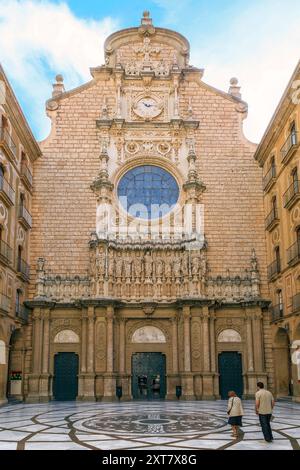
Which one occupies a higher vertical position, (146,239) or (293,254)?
(146,239)

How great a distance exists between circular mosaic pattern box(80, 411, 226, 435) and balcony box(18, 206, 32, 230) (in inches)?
493

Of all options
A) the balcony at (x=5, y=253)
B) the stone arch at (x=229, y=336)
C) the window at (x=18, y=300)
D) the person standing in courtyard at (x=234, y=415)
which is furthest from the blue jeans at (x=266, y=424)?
the window at (x=18, y=300)

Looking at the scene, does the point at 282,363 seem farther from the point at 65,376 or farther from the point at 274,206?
the point at 65,376

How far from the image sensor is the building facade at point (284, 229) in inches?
998

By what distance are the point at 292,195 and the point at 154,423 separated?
45.5ft

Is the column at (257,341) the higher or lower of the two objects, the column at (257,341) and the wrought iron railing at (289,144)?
the lower

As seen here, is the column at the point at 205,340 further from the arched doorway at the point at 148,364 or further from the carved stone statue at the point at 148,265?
the carved stone statue at the point at 148,265

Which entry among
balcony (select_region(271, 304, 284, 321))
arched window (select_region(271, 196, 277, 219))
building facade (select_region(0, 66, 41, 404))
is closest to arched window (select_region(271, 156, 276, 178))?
arched window (select_region(271, 196, 277, 219))

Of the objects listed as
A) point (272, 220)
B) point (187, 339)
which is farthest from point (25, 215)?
point (272, 220)

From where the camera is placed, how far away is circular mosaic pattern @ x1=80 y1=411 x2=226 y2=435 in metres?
14.8

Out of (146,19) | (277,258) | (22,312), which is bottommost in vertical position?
(22,312)

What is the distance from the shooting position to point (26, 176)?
29.3 m

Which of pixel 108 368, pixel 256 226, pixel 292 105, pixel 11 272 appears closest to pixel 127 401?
pixel 108 368

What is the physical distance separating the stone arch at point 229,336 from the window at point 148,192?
304 inches
